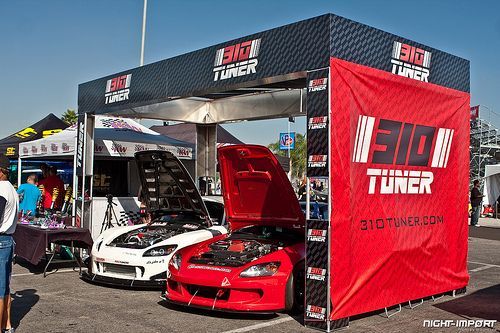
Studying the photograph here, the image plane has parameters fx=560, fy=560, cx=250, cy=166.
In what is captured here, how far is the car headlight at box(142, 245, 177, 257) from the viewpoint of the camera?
7809 millimetres

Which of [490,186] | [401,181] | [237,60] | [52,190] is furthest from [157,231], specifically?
[490,186]

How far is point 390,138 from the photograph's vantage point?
6.83 m

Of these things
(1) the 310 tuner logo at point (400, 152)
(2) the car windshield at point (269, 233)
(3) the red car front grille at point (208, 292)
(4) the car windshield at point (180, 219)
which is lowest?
(3) the red car front grille at point (208, 292)

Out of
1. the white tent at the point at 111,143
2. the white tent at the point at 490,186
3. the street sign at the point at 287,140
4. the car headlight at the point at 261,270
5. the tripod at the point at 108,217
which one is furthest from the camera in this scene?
the street sign at the point at 287,140

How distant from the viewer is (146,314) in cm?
648

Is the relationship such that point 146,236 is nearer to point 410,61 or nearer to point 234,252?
point 234,252

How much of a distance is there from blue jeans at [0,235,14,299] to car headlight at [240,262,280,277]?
2.43 meters

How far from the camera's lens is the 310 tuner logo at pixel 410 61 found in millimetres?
6945

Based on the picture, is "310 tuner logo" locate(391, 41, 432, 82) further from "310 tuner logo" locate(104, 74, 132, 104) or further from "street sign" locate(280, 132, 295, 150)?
"street sign" locate(280, 132, 295, 150)

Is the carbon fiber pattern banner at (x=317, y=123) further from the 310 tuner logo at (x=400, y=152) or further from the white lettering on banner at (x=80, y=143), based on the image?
the white lettering on banner at (x=80, y=143)

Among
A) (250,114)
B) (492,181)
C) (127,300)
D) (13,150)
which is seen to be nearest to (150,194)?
(127,300)

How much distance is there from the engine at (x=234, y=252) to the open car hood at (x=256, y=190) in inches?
24.0

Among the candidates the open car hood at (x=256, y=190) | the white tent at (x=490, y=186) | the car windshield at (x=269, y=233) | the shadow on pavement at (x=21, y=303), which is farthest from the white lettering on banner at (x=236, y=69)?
the white tent at (x=490, y=186)

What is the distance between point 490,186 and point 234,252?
22.0 meters
